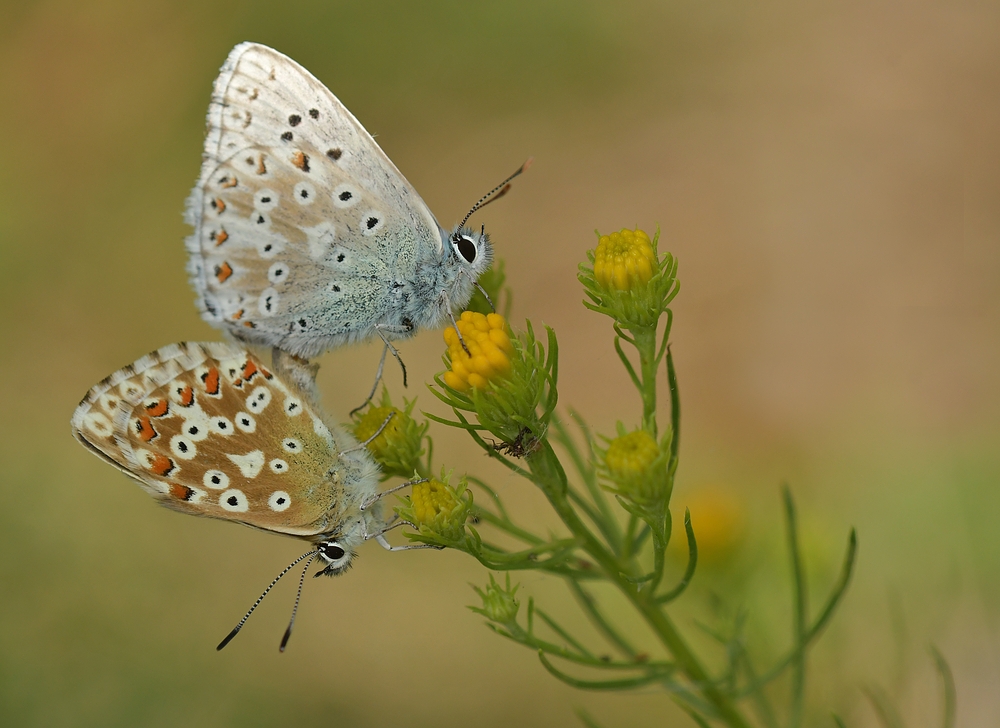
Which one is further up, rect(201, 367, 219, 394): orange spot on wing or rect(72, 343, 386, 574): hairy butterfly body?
rect(201, 367, 219, 394): orange spot on wing

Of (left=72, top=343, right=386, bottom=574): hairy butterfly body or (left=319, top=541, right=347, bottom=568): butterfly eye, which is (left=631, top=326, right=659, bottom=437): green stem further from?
(left=319, top=541, right=347, bottom=568): butterfly eye

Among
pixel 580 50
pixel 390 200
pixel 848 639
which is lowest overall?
pixel 848 639

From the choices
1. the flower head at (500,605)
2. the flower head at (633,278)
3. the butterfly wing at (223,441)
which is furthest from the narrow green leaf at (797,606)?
the butterfly wing at (223,441)

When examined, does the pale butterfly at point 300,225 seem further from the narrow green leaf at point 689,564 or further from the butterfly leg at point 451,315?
the narrow green leaf at point 689,564

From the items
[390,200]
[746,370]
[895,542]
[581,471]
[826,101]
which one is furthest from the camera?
[826,101]

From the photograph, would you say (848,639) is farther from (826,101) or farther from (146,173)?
(146,173)

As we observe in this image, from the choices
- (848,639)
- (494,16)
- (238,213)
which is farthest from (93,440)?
(494,16)

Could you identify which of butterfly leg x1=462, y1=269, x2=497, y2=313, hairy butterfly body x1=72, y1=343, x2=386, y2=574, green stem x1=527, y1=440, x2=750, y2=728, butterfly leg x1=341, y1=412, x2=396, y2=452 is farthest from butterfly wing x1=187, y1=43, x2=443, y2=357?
green stem x1=527, y1=440, x2=750, y2=728

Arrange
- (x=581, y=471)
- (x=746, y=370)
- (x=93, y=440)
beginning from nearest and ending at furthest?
(x=93, y=440), (x=581, y=471), (x=746, y=370)
